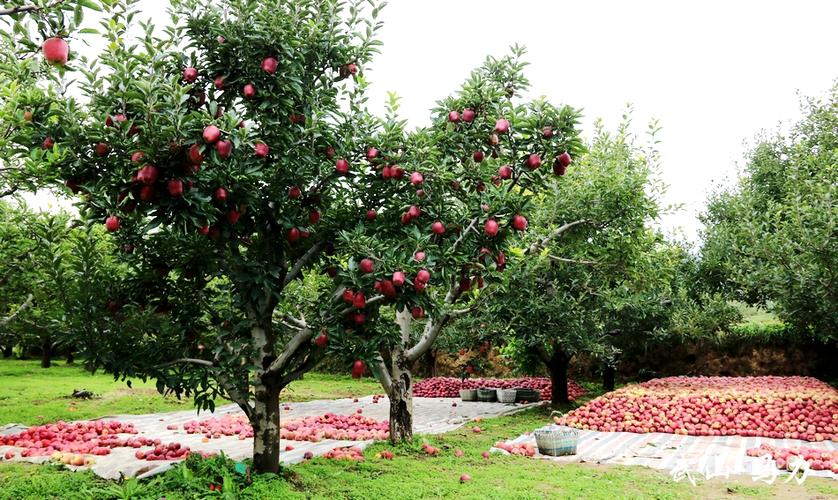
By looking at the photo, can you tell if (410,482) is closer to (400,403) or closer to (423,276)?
(400,403)

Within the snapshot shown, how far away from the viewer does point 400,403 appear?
368 inches

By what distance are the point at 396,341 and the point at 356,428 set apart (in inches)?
232

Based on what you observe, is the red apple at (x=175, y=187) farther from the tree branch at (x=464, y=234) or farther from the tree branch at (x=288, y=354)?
the tree branch at (x=464, y=234)

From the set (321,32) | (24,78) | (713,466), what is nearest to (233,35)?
(321,32)

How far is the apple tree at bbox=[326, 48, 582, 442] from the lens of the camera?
5453 mm

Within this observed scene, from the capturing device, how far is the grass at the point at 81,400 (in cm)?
1371

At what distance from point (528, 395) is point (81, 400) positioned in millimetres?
12491

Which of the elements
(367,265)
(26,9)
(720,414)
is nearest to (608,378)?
(720,414)

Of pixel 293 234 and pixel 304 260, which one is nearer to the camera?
pixel 293 234

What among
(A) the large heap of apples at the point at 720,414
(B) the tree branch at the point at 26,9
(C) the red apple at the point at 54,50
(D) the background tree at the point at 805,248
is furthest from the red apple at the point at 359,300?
(D) the background tree at the point at 805,248

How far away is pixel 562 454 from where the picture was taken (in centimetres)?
882

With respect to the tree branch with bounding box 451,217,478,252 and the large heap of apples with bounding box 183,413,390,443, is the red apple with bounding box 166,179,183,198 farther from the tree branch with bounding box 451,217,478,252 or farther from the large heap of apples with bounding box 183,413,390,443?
the large heap of apples with bounding box 183,413,390,443

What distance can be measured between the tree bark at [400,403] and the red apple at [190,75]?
5.23 m

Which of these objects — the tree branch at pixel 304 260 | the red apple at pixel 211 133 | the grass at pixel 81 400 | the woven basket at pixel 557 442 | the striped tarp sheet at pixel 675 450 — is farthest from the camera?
the grass at pixel 81 400
